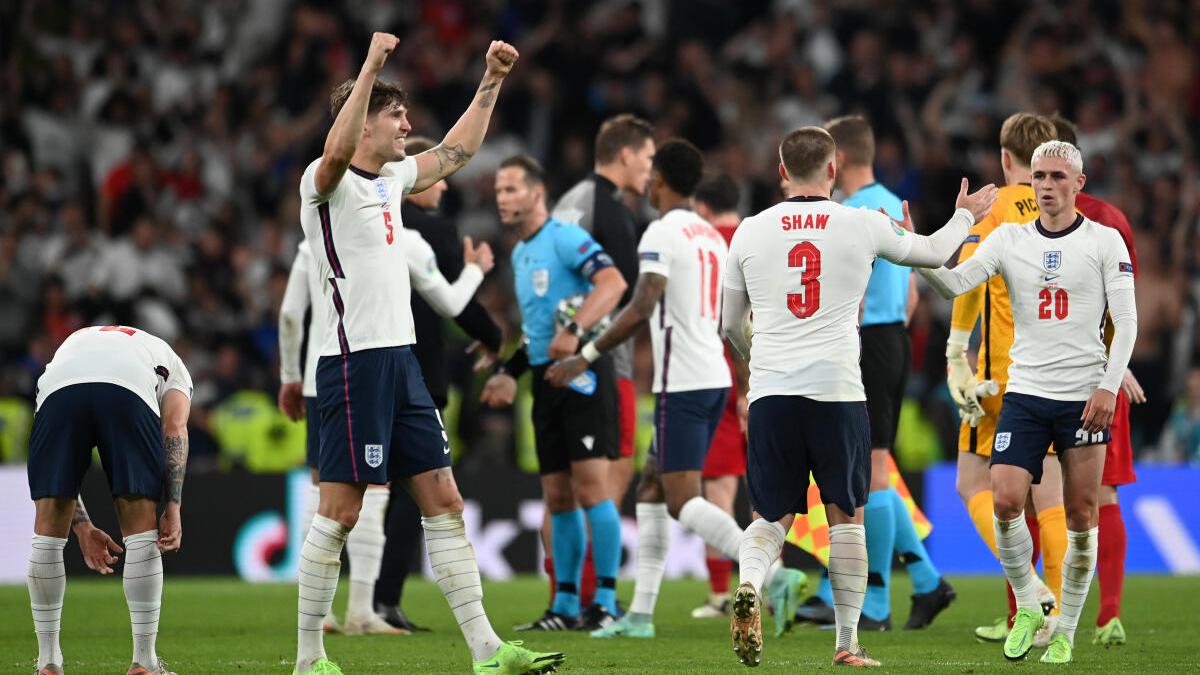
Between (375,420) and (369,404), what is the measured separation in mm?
66

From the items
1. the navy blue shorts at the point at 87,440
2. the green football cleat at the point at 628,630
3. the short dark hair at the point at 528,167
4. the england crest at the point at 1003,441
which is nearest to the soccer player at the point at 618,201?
the short dark hair at the point at 528,167

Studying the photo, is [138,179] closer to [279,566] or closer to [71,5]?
[71,5]

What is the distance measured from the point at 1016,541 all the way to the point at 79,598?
7.34 meters

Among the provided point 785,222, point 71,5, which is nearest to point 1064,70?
point 71,5

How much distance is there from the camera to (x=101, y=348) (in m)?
6.72

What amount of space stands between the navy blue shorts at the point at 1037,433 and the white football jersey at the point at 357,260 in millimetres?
2712

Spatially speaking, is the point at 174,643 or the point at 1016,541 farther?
the point at 174,643

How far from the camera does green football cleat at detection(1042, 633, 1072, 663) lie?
286 inches

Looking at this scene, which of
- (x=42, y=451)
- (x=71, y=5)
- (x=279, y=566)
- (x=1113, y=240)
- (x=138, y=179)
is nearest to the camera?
(x=42, y=451)

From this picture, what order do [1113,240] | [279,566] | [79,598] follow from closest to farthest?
1. [1113,240]
2. [79,598]
3. [279,566]

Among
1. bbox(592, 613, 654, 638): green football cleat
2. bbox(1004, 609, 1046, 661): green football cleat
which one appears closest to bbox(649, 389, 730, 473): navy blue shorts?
bbox(592, 613, 654, 638): green football cleat

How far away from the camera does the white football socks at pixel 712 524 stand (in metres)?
8.72

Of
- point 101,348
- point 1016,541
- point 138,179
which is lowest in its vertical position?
point 1016,541

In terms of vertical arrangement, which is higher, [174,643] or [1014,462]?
[1014,462]
